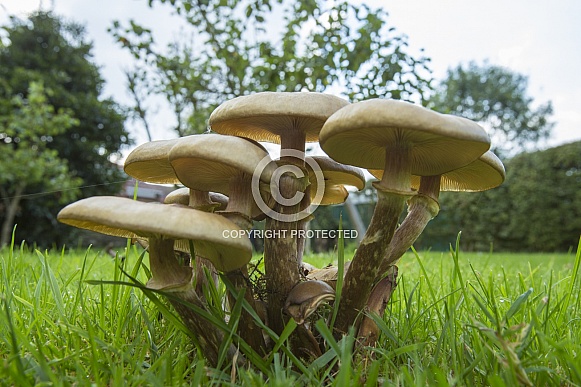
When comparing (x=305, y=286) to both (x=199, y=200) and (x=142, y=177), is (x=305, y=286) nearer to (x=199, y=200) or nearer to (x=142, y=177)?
(x=199, y=200)

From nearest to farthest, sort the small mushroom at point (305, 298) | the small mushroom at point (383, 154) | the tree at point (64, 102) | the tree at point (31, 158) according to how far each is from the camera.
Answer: the small mushroom at point (383, 154)
the small mushroom at point (305, 298)
the tree at point (31, 158)
the tree at point (64, 102)

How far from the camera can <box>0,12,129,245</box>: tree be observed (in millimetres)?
10852

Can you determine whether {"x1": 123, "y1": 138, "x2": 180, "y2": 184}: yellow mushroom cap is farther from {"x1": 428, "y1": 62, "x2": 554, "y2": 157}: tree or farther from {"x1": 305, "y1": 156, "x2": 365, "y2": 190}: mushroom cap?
{"x1": 428, "y1": 62, "x2": 554, "y2": 157}: tree

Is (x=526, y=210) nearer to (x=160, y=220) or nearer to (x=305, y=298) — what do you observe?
(x=305, y=298)

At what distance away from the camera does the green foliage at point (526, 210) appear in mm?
13059

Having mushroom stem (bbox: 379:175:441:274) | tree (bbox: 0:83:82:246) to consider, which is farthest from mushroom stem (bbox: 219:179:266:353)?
tree (bbox: 0:83:82:246)

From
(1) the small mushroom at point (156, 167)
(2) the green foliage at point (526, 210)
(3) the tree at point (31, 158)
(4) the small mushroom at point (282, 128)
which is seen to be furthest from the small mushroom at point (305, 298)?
(2) the green foliage at point (526, 210)

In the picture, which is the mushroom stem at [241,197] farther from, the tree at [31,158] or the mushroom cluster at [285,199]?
the tree at [31,158]

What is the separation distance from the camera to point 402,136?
1.51 m

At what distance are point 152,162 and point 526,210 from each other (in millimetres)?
15000

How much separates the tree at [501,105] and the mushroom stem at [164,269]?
33447mm

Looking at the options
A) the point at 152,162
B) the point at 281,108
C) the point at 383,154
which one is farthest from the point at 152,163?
the point at 383,154

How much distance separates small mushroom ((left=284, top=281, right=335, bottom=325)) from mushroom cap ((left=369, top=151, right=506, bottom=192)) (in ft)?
Result: 2.32

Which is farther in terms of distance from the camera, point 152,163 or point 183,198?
point 183,198
